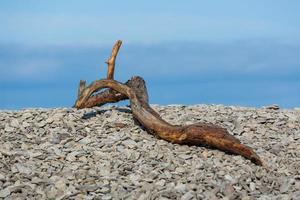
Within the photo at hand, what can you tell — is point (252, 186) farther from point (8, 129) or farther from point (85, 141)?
point (8, 129)

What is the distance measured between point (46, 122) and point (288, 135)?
5769mm

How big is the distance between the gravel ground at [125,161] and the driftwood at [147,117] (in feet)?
0.57

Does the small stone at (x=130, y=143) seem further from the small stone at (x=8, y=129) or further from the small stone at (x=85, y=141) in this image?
the small stone at (x=8, y=129)

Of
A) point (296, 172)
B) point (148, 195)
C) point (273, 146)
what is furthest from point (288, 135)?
point (148, 195)

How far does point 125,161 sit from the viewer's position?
10844 millimetres

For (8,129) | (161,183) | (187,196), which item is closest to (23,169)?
(161,183)

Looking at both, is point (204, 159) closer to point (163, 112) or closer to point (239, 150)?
point (239, 150)

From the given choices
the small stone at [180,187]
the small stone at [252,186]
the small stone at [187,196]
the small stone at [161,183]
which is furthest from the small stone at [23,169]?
the small stone at [252,186]

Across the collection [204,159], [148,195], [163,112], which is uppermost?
[163,112]

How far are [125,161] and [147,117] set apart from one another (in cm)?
175

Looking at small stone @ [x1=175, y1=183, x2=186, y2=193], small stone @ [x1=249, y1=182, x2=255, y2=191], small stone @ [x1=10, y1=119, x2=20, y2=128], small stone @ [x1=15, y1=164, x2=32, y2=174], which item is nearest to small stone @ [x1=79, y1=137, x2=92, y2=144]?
small stone @ [x1=15, y1=164, x2=32, y2=174]

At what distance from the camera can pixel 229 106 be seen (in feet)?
54.3

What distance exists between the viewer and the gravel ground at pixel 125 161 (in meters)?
9.63

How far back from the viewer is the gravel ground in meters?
9.63
